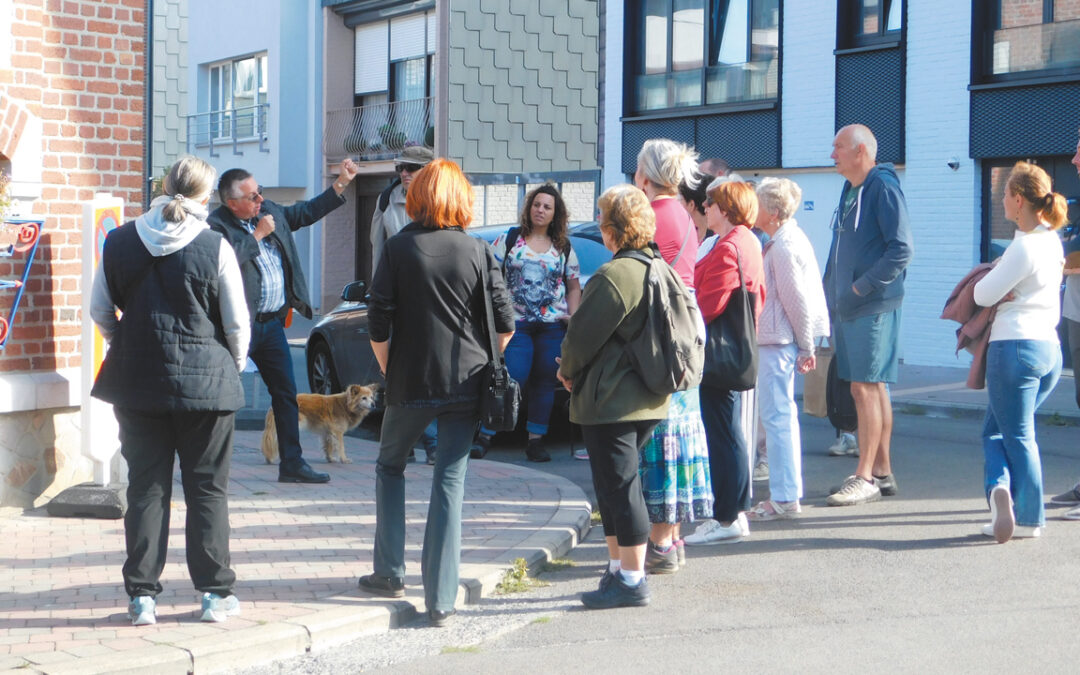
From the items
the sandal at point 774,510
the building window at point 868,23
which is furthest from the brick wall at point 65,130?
the building window at point 868,23

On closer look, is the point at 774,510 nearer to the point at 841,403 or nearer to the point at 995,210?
the point at 841,403

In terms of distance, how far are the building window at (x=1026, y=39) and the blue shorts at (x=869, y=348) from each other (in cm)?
981

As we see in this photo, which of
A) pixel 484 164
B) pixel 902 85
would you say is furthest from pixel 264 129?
pixel 902 85

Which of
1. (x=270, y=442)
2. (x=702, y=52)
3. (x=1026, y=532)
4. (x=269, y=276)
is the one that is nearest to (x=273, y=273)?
(x=269, y=276)

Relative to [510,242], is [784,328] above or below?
below

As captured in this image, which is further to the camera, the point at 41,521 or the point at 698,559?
the point at 41,521

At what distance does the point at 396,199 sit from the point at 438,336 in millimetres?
4085

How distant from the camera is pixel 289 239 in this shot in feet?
27.2

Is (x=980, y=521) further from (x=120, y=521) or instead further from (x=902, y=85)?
(x=902, y=85)

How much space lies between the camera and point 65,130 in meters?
7.64

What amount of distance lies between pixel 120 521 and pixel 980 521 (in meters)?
4.61

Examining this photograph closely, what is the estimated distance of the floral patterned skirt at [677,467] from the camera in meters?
5.94

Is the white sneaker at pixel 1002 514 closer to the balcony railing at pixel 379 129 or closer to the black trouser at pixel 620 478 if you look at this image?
the black trouser at pixel 620 478

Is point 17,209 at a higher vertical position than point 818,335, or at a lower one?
higher
